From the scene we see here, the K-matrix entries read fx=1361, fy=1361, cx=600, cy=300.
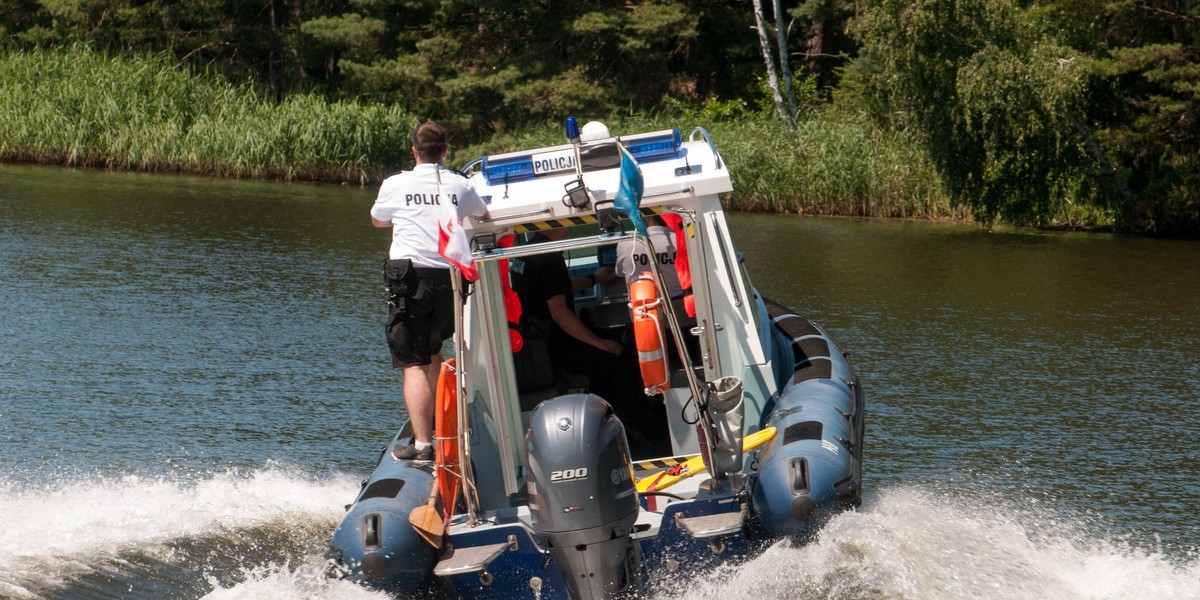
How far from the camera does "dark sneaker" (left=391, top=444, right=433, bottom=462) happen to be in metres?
6.09

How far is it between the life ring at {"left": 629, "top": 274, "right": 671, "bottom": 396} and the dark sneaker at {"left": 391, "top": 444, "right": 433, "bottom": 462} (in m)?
1.12

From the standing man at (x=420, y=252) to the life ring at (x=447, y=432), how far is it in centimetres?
31

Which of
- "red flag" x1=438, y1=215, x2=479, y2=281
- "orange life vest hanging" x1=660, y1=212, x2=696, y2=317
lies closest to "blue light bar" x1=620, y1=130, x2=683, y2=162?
"orange life vest hanging" x1=660, y1=212, x2=696, y2=317

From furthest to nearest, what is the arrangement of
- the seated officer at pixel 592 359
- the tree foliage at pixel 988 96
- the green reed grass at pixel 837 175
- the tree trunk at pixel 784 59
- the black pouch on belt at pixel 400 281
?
1. the tree trunk at pixel 784 59
2. the green reed grass at pixel 837 175
3. the tree foliage at pixel 988 96
4. the seated officer at pixel 592 359
5. the black pouch on belt at pixel 400 281

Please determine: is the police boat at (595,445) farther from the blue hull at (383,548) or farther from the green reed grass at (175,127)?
the green reed grass at (175,127)

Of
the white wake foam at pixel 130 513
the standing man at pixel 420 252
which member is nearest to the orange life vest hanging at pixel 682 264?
the standing man at pixel 420 252

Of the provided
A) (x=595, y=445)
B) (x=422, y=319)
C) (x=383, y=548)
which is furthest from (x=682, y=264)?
(x=383, y=548)

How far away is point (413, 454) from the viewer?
612 cm

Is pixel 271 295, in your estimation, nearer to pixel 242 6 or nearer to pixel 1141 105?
pixel 1141 105

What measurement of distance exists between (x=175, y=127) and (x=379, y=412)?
18694 millimetres

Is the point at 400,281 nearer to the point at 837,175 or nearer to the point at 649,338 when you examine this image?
the point at 649,338

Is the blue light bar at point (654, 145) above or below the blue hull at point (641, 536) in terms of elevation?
above

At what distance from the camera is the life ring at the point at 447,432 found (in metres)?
5.65

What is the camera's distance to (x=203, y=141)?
1018 inches
